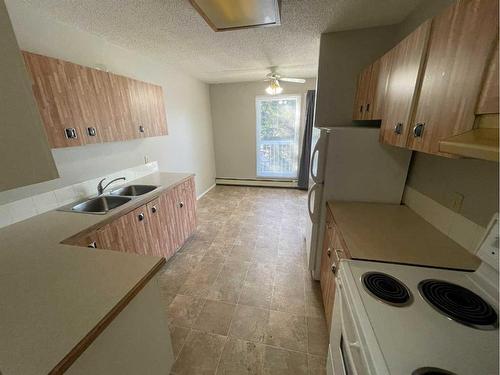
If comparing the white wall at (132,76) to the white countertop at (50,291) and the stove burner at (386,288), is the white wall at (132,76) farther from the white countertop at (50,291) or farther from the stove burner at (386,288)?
the stove burner at (386,288)

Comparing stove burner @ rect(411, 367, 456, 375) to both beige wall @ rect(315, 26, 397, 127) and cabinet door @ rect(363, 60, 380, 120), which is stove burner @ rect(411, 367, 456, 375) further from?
beige wall @ rect(315, 26, 397, 127)

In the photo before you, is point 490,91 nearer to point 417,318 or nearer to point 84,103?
point 417,318

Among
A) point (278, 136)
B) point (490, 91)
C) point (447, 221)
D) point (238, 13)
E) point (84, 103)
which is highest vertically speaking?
point (238, 13)

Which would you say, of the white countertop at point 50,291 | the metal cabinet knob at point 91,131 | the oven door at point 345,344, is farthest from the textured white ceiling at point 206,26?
the oven door at point 345,344

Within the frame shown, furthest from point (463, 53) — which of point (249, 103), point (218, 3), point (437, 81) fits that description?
point (249, 103)

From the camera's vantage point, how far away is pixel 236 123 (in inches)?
198

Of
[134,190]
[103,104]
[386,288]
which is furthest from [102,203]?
[386,288]

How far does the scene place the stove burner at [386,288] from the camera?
2.83ft

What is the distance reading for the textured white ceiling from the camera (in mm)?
1636

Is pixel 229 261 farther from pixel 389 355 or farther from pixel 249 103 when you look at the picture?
pixel 249 103

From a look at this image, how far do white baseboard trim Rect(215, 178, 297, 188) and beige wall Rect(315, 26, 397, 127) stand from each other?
2711 millimetres

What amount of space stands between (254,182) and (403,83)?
4200 mm

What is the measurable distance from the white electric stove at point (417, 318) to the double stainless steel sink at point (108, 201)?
1964 millimetres

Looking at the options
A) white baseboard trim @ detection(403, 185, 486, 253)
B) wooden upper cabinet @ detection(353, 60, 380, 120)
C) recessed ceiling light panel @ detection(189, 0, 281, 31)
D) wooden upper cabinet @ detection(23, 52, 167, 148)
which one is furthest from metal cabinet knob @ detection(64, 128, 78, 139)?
white baseboard trim @ detection(403, 185, 486, 253)
